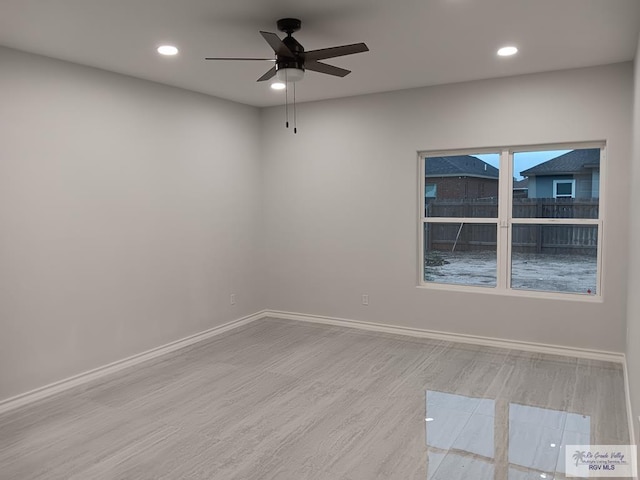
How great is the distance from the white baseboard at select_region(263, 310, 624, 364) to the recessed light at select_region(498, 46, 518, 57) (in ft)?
8.54

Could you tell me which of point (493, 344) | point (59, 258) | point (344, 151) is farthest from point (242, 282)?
point (493, 344)

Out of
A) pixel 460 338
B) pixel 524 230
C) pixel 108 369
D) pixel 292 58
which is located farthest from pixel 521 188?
pixel 108 369

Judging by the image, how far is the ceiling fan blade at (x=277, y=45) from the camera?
2810 millimetres

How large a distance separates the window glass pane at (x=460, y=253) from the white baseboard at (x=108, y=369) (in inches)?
90.0

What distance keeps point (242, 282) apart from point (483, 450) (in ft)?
11.8

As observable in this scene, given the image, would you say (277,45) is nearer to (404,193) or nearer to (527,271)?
(404,193)

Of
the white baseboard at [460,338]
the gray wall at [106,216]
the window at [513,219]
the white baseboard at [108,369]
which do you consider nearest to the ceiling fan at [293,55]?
the gray wall at [106,216]

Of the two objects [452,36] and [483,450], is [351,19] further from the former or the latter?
[483,450]

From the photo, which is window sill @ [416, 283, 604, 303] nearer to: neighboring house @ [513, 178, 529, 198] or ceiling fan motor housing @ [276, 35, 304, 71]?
neighboring house @ [513, 178, 529, 198]

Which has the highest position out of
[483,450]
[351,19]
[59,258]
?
[351,19]

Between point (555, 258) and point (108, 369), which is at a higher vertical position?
point (555, 258)

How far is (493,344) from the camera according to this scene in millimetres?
4867

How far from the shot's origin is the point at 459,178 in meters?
5.12

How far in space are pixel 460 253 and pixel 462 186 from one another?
27.1 inches
